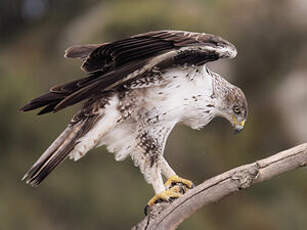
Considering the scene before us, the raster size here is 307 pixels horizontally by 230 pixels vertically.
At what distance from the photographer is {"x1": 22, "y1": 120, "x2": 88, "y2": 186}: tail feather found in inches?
217

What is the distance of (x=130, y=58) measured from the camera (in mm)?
5430

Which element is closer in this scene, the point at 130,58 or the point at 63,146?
the point at 130,58

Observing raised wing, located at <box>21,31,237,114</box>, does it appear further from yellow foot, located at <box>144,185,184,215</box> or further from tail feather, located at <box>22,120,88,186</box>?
yellow foot, located at <box>144,185,184,215</box>

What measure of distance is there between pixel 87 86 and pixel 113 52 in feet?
1.04

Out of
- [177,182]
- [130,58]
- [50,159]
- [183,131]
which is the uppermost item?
[130,58]

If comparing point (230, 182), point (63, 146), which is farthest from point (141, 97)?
point (230, 182)

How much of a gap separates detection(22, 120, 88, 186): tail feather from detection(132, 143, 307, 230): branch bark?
2.61 ft

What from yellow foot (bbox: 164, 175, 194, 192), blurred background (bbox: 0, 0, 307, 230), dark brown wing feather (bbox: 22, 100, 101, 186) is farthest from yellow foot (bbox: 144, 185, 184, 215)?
blurred background (bbox: 0, 0, 307, 230)

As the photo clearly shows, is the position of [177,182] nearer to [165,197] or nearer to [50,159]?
[165,197]

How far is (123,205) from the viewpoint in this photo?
10938 mm

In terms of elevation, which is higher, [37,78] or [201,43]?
[201,43]

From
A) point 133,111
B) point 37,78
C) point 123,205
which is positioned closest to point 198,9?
point 37,78

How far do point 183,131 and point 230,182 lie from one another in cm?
635

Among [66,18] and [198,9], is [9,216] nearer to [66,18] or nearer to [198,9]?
[198,9]
